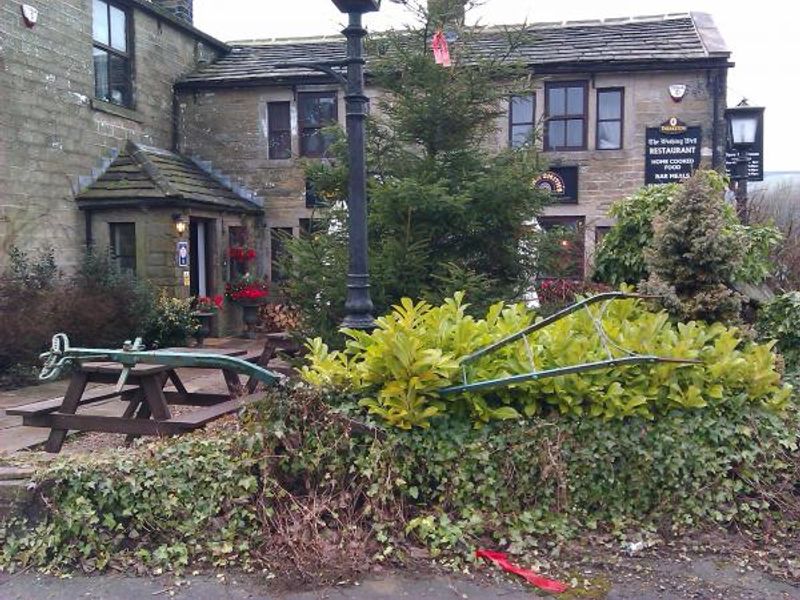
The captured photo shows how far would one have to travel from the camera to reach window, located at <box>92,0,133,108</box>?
1305 centimetres

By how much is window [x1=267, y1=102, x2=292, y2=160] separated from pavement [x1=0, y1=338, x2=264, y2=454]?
658 centimetres

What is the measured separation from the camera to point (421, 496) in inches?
165

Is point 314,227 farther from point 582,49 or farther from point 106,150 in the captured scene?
point 582,49

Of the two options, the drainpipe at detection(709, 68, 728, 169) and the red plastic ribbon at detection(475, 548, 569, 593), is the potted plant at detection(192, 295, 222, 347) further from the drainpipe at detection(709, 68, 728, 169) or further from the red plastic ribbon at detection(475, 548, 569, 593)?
the red plastic ribbon at detection(475, 548, 569, 593)

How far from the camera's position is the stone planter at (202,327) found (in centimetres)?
1303

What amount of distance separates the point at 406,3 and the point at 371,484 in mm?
4883

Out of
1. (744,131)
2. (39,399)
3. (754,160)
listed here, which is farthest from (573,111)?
(39,399)

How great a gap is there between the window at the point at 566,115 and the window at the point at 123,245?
7794 millimetres

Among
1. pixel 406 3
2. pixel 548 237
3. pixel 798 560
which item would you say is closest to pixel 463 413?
pixel 798 560

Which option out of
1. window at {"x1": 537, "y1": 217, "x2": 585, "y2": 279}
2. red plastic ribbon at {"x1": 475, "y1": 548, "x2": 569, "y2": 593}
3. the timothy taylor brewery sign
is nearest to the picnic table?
red plastic ribbon at {"x1": 475, "y1": 548, "x2": 569, "y2": 593}

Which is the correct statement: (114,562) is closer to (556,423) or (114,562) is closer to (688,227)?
(556,423)

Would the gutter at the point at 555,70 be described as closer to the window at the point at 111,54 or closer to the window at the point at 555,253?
the window at the point at 111,54

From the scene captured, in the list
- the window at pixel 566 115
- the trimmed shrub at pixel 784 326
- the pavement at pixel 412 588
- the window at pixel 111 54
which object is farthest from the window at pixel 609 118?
the pavement at pixel 412 588

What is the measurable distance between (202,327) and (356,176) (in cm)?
905
